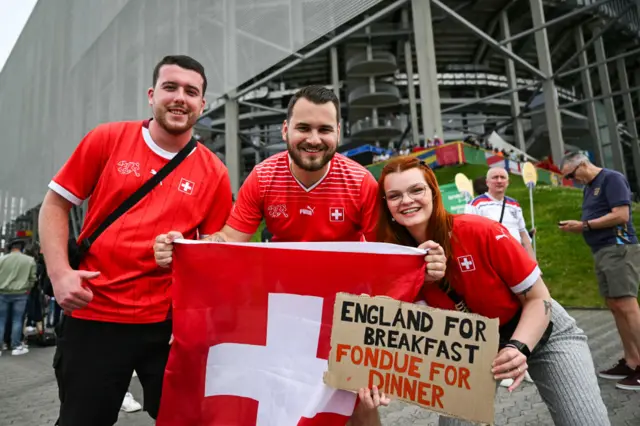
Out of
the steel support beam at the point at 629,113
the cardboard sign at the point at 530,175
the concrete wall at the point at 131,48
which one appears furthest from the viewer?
the steel support beam at the point at 629,113

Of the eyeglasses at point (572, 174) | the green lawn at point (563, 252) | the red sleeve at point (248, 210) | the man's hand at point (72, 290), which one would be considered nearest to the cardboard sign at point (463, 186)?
the eyeglasses at point (572, 174)

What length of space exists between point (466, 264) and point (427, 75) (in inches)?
698

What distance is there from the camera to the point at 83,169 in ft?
5.81

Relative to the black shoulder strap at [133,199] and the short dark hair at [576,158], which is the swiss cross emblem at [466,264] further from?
the short dark hair at [576,158]

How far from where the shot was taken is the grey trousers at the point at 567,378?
5.00 feet

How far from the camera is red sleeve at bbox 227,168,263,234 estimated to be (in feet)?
6.71

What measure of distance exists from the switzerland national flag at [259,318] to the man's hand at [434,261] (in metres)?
0.03

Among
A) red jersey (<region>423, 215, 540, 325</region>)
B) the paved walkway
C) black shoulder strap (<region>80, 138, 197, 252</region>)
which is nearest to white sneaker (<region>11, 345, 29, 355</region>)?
the paved walkway

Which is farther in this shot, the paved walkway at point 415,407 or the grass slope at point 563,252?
the grass slope at point 563,252

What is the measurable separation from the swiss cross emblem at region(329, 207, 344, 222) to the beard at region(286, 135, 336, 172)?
228mm

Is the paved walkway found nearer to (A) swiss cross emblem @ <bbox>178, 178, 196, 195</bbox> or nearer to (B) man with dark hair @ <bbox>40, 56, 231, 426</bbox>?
(B) man with dark hair @ <bbox>40, 56, 231, 426</bbox>

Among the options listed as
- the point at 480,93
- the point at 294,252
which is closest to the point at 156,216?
the point at 294,252

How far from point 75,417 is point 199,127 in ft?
105

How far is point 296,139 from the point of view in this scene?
6.27ft
